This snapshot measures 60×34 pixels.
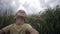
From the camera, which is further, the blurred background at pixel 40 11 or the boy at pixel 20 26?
the blurred background at pixel 40 11

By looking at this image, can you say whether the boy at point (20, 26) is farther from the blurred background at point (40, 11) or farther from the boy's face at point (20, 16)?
the blurred background at point (40, 11)

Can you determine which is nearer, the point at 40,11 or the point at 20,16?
the point at 20,16

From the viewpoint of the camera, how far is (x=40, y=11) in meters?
1.65

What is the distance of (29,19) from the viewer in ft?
5.03

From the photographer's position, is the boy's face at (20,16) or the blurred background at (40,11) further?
the blurred background at (40,11)

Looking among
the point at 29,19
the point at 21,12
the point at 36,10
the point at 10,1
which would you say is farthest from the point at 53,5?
the point at 21,12

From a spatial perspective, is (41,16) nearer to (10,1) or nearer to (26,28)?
(10,1)

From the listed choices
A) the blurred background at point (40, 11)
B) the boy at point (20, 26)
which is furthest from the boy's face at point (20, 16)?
the blurred background at point (40, 11)

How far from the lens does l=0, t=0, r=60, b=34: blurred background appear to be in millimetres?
1603

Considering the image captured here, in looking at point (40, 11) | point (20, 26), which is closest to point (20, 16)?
point (20, 26)

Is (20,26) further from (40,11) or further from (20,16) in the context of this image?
(40,11)

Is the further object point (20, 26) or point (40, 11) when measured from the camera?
point (40, 11)

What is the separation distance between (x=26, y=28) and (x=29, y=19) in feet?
2.25

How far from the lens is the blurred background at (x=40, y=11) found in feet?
5.26
